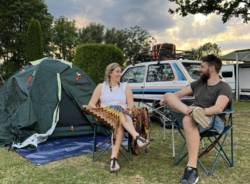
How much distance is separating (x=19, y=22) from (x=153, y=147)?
72.2 feet

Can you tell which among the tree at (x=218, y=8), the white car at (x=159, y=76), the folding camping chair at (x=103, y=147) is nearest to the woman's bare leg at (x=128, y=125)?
the folding camping chair at (x=103, y=147)

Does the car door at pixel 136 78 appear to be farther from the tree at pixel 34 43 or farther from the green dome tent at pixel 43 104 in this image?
the tree at pixel 34 43

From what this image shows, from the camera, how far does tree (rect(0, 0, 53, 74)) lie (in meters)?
24.2

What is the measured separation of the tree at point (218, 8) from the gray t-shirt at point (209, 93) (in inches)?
353

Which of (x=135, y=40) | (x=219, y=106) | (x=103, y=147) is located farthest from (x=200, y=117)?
(x=135, y=40)

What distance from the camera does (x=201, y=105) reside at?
13.5ft

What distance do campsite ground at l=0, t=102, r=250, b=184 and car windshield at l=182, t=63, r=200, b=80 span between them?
2335mm

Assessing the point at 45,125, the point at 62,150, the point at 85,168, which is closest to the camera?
the point at 85,168

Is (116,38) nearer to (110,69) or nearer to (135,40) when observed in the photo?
(135,40)

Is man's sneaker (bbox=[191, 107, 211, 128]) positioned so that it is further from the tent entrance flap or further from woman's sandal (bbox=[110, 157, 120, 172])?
the tent entrance flap

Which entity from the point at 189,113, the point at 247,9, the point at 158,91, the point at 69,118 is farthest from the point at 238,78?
the point at 189,113

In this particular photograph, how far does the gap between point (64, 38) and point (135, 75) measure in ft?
84.0

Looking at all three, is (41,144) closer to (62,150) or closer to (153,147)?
(62,150)

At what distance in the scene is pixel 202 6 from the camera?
41.6ft
